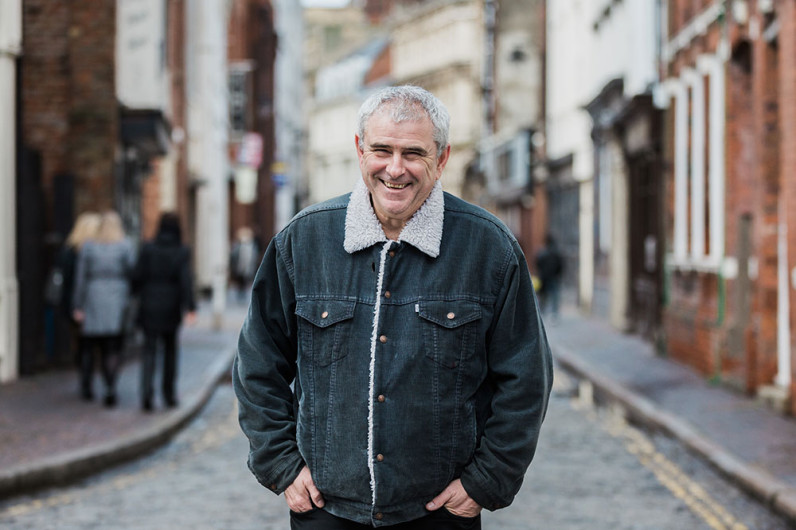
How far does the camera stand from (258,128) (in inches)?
2018

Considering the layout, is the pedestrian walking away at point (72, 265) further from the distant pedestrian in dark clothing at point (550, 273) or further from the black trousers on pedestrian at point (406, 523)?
the distant pedestrian in dark clothing at point (550, 273)

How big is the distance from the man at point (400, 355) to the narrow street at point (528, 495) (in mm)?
4145

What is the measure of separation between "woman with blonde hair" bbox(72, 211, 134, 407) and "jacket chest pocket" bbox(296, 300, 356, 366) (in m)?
9.49

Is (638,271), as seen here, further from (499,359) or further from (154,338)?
(499,359)

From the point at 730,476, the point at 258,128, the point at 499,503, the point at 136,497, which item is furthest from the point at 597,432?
the point at 258,128

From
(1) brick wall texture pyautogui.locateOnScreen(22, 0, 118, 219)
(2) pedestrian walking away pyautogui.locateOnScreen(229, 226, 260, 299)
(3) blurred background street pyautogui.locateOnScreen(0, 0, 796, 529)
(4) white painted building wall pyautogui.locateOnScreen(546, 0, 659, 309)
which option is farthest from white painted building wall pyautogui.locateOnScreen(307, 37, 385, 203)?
(1) brick wall texture pyautogui.locateOnScreen(22, 0, 118, 219)

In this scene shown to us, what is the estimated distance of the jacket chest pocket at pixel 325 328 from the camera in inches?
132

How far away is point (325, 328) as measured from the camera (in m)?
3.38

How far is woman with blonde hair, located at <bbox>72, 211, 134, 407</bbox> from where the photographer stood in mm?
12664

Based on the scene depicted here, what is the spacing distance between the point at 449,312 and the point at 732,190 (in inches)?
491

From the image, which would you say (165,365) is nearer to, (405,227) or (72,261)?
(72,261)

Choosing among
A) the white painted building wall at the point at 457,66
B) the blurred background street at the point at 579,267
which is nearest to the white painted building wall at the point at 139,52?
the blurred background street at the point at 579,267

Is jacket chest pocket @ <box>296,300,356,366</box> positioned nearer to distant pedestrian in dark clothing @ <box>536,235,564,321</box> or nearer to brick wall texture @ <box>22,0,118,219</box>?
brick wall texture @ <box>22,0,118,219</box>

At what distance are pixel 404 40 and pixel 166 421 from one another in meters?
72.3
